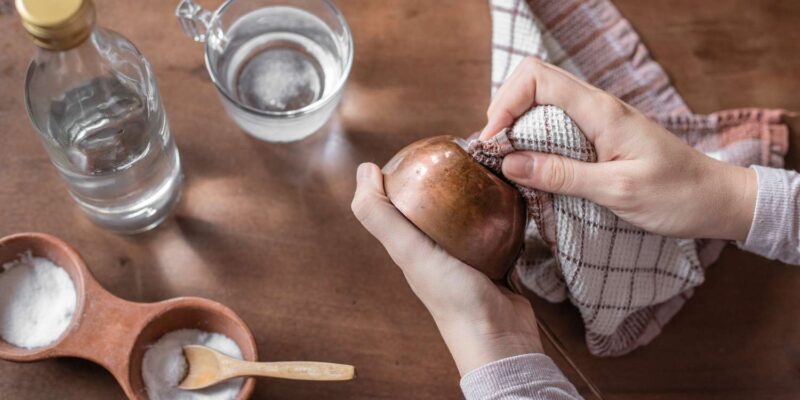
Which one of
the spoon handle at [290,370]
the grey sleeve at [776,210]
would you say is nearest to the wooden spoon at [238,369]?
the spoon handle at [290,370]

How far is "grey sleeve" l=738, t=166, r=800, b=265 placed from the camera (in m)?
0.81

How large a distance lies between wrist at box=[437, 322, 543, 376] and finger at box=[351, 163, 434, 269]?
0.28ft

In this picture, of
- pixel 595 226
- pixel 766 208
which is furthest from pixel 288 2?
pixel 766 208

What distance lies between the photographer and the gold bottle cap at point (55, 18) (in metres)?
0.57

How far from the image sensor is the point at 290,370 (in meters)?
0.75

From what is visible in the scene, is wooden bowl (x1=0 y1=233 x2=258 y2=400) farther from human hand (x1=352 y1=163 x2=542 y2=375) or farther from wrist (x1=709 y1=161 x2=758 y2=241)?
wrist (x1=709 y1=161 x2=758 y2=241)

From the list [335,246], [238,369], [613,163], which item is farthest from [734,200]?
[238,369]

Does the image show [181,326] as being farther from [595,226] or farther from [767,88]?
[767,88]

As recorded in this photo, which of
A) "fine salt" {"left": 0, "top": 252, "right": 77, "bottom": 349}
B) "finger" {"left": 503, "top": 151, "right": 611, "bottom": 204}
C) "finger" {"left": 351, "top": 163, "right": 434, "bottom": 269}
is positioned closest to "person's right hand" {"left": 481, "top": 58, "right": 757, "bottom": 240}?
"finger" {"left": 503, "top": 151, "right": 611, "bottom": 204}

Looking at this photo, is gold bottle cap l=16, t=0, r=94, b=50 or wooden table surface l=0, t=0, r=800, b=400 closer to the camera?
gold bottle cap l=16, t=0, r=94, b=50

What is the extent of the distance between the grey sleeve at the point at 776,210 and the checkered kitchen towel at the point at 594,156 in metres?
0.07

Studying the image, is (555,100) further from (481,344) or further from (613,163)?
(481,344)

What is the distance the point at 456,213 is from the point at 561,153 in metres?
0.12

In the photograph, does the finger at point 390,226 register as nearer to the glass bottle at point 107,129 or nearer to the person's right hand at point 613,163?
the person's right hand at point 613,163
